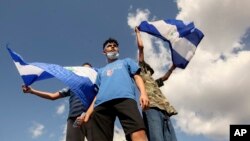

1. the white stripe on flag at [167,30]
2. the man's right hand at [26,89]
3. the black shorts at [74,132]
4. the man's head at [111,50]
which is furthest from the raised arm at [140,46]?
the man's right hand at [26,89]

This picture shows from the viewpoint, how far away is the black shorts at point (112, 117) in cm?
473

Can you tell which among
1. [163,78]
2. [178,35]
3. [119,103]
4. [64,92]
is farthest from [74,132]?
[178,35]

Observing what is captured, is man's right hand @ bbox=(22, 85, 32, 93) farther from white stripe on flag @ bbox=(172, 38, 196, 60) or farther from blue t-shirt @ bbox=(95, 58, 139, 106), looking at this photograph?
white stripe on flag @ bbox=(172, 38, 196, 60)

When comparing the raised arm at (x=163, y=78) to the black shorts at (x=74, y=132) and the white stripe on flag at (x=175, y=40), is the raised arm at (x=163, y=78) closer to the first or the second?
the white stripe on flag at (x=175, y=40)

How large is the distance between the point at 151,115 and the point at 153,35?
2951 millimetres

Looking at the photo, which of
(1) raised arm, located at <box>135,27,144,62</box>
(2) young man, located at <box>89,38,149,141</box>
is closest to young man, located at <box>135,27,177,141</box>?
(1) raised arm, located at <box>135,27,144,62</box>

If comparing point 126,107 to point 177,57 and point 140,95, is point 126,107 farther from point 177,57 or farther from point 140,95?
point 177,57

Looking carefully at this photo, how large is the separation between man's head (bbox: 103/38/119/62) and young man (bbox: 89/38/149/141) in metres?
0.22

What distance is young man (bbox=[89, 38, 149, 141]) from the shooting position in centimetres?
471

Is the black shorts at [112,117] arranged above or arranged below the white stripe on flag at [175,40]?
below

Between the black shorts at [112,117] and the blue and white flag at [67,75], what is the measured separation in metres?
1.12

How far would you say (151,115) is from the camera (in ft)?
17.7

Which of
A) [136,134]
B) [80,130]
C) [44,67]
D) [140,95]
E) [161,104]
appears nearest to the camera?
[136,134]

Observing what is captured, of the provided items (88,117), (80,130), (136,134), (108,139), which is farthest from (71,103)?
(136,134)
